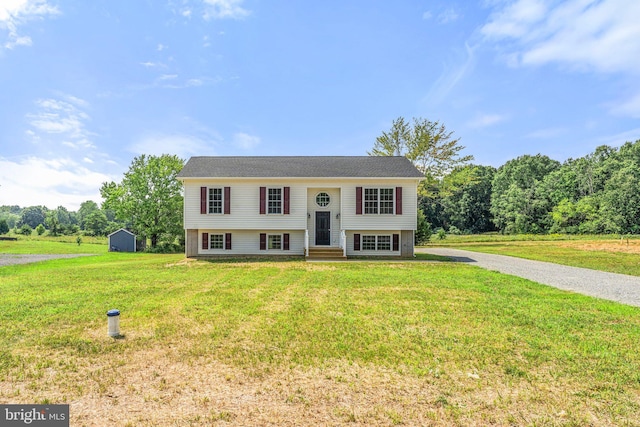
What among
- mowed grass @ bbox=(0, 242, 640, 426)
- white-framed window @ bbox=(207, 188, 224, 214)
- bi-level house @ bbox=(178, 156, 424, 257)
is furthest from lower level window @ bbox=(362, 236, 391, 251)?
mowed grass @ bbox=(0, 242, 640, 426)

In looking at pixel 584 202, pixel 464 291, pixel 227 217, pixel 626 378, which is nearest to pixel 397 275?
pixel 464 291

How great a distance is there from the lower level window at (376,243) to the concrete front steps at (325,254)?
75.3 inches

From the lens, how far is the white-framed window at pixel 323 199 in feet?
58.3

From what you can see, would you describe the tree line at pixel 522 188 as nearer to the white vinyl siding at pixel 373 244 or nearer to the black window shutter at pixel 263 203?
the white vinyl siding at pixel 373 244

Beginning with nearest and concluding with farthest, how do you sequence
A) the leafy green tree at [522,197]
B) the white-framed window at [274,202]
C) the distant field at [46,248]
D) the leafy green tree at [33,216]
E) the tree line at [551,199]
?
the white-framed window at [274,202] < the distant field at [46,248] < the tree line at [551,199] < the leafy green tree at [522,197] < the leafy green tree at [33,216]

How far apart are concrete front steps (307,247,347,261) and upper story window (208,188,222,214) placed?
5.85 metres

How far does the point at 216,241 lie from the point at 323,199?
22.5 feet

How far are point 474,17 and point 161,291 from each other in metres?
16.2

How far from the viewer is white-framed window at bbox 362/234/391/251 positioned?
58.4ft

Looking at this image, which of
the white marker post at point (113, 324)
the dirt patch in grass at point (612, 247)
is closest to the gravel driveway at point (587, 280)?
the white marker post at point (113, 324)

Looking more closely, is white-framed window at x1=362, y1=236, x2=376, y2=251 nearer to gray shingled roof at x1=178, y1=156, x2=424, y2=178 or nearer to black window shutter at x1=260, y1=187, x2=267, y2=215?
gray shingled roof at x1=178, y1=156, x2=424, y2=178

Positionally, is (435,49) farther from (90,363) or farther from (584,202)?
(584,202)

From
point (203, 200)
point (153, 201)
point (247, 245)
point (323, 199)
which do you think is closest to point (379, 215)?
point (323, 199)

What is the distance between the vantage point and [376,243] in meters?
17.8
